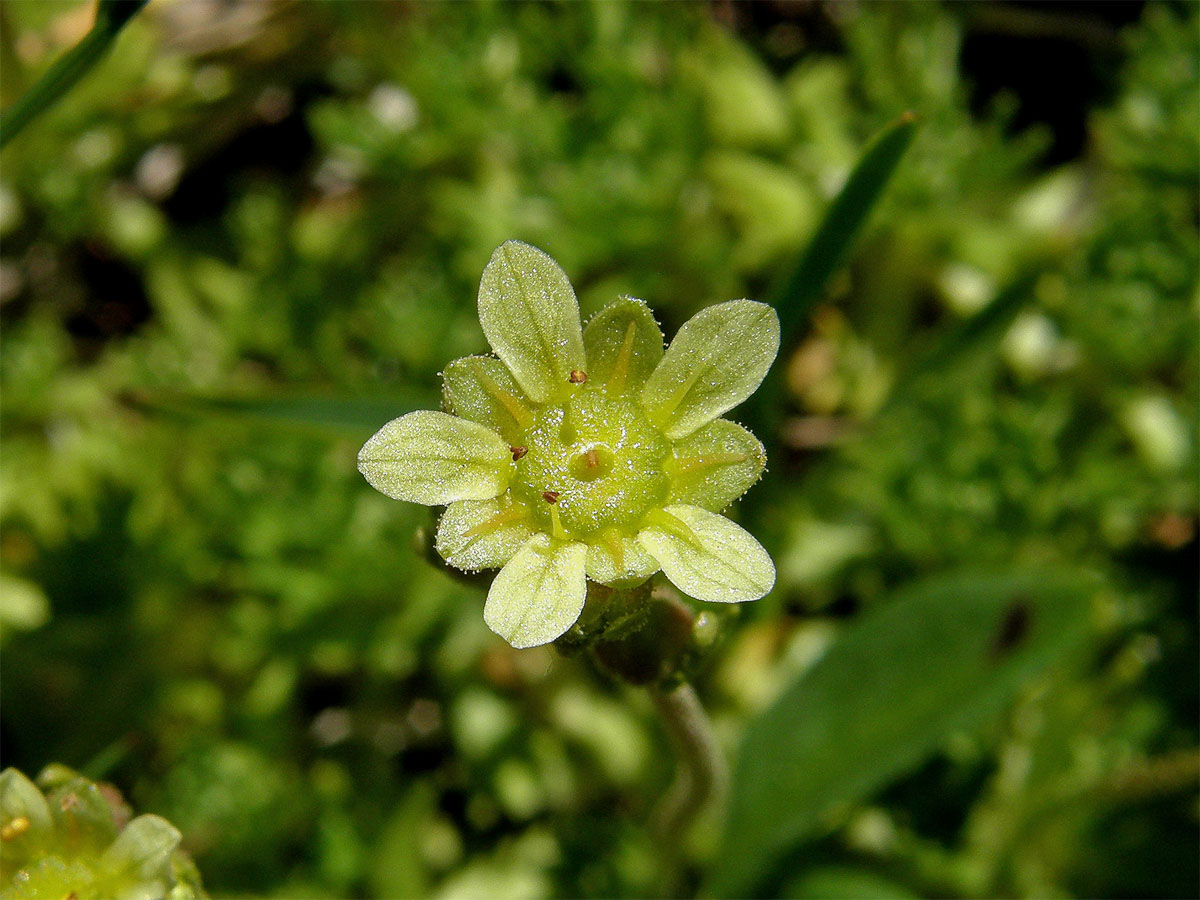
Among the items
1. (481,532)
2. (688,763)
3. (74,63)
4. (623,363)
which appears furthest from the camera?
(688,763)

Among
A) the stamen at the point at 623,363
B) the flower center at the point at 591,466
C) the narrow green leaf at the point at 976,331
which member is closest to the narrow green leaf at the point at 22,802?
the flower center at the point at 591,466

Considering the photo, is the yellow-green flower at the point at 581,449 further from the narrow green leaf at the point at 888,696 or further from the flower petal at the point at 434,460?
the narrow green leaf at the point at 888,696

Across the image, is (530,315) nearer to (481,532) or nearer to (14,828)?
(481,532)

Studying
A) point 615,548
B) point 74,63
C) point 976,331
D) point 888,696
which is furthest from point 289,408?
point 976,331

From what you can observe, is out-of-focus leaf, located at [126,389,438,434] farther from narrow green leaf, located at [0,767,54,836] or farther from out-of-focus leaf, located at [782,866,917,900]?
out-of-focus leaf, located at [782,866,917,900]

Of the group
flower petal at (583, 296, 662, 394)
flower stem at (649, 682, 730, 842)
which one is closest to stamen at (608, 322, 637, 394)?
flower petal at (583, 296, 662, 394)

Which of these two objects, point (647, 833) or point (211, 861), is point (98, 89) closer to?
point (211, 861)
